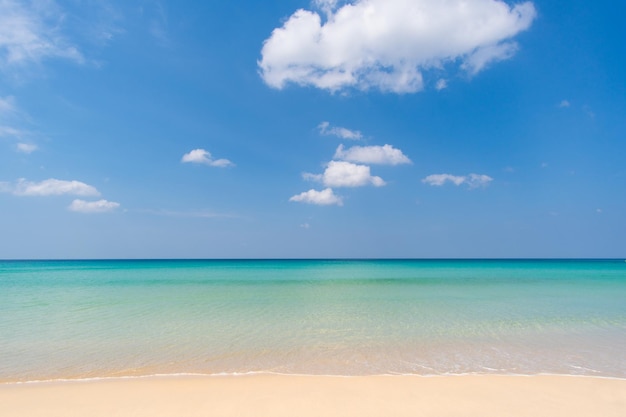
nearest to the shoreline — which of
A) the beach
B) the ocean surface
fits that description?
the beach

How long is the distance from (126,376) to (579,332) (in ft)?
34.9

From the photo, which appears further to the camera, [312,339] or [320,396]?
[312,339]

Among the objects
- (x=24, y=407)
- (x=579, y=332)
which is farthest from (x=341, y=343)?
(x=579, y=332)

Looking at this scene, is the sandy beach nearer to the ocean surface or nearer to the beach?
the beach

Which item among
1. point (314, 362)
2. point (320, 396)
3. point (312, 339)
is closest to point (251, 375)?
point (314, 362)

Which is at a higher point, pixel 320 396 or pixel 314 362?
pixel 320 396

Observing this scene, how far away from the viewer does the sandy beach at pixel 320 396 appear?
14.8ft

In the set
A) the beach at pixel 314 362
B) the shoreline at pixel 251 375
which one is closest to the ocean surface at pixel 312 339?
the beach at pixel 314 362

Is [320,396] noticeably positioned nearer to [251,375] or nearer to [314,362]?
[251,375]

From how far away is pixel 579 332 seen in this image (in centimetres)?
916

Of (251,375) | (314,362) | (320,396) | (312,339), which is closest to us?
(320,396)

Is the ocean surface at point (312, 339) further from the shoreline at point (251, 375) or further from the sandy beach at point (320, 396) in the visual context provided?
the sandy beach at point (320, 396)

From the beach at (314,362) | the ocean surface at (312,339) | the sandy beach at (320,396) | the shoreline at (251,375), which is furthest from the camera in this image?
the ocean surface at (312,339)

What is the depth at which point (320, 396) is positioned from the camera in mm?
5008
